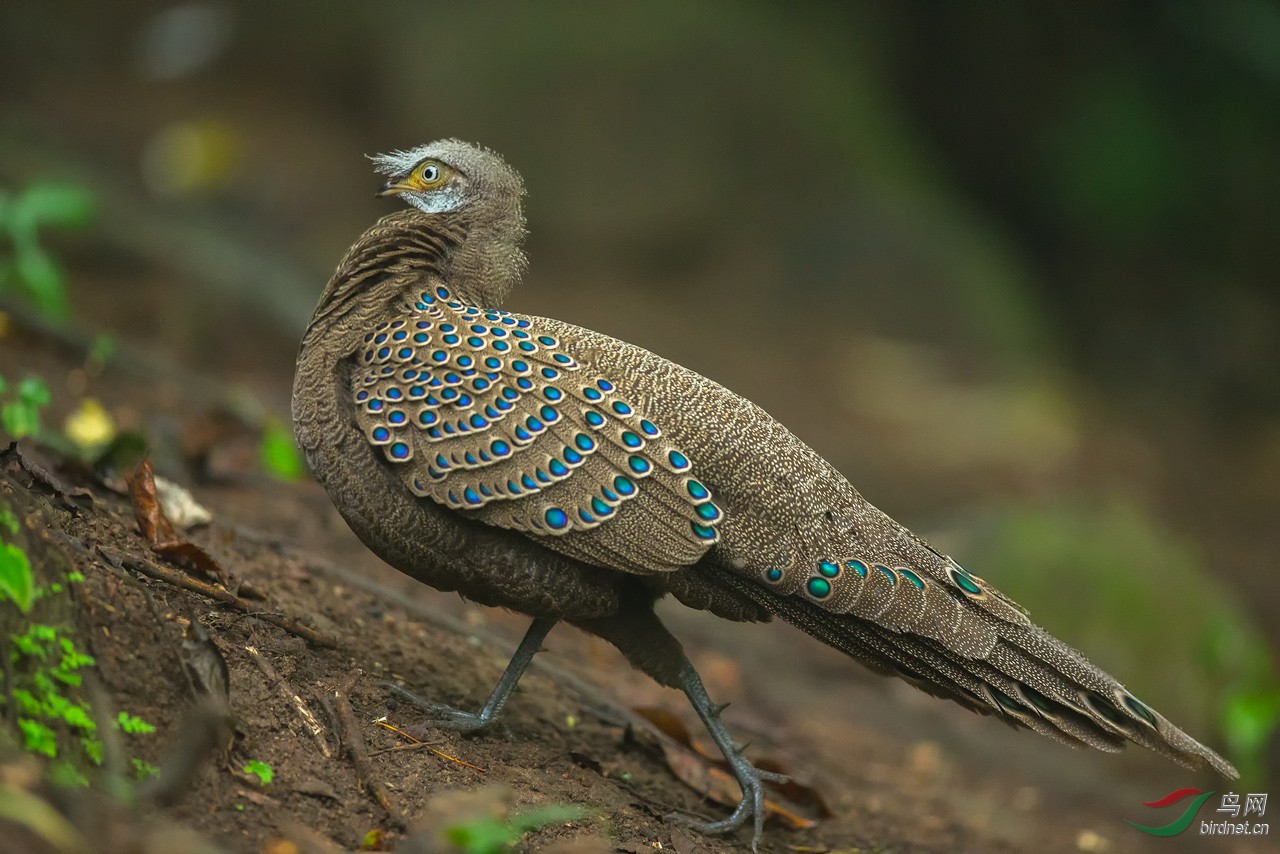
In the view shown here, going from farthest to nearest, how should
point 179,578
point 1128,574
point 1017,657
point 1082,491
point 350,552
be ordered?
point 1082,491
point 1128,574
point 350,552
point 1017,657
point 179,578

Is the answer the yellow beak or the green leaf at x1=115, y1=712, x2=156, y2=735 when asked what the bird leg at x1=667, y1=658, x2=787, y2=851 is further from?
the yellow beak

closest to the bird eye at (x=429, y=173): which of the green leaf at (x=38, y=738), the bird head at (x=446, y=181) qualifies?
the bird head at (x=446, y=181)

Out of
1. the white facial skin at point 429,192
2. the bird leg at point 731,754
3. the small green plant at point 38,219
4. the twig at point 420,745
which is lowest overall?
the twig at point 420,745

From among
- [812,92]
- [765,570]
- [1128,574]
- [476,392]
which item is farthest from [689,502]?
[812,92]

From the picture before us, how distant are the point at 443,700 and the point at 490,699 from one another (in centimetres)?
28

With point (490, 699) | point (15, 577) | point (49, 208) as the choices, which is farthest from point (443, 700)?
point (49, 208)

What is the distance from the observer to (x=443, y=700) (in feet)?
15.7

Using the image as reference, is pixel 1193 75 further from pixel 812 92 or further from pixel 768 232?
pixel 768 232

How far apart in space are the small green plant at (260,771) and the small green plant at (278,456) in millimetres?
3335

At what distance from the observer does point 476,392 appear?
438 cm

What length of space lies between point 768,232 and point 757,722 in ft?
27.7

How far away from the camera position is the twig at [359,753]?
145 inches

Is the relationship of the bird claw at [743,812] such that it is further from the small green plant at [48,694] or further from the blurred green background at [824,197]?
the blurred green background at [824,197]

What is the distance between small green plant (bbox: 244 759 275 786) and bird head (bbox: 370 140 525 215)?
231 centimetres
